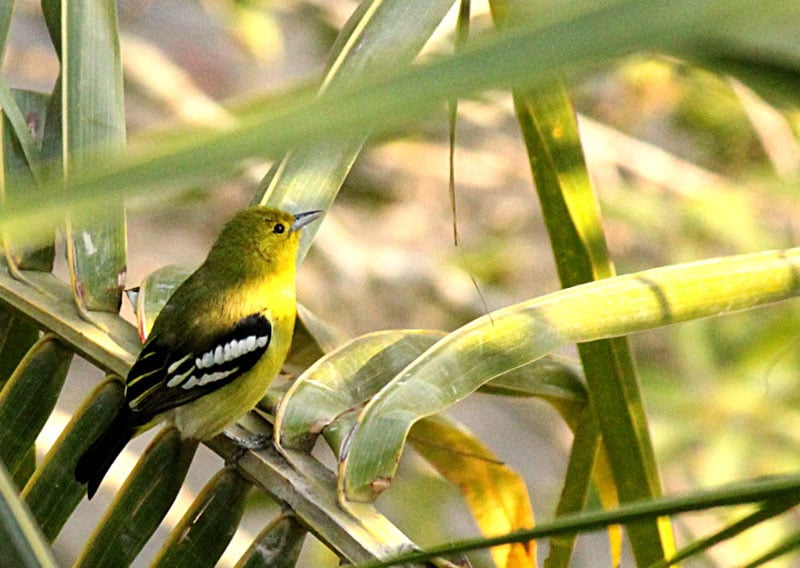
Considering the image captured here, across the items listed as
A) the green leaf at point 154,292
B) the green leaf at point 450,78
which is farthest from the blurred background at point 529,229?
the green leaf at point 450,78

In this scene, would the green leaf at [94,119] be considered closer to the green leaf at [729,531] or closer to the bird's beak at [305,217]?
the bird's beak at [305,217]

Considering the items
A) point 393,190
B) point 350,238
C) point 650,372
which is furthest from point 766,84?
point 393,190

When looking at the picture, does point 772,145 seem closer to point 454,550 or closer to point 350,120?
point 454,550

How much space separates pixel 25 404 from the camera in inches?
49.6

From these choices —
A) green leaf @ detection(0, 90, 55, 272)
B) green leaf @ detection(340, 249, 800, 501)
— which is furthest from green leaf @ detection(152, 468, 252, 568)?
green leaf @ detection(0, 90, 55, 272)

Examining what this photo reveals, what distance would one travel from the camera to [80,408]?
139 cm

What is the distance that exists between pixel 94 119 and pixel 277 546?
0.68m

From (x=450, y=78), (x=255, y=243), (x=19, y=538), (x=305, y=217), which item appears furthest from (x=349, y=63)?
(x=450, y=78)

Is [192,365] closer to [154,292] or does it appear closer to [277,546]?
[154,292]

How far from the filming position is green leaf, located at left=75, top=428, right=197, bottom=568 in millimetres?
1184

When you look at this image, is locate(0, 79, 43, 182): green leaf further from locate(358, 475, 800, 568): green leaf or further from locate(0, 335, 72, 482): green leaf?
locate(358, 475, 800, 568): green leaf

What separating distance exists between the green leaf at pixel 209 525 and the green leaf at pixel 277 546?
67 mm

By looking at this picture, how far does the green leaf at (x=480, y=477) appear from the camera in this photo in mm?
1406

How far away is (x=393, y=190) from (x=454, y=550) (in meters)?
3.50
